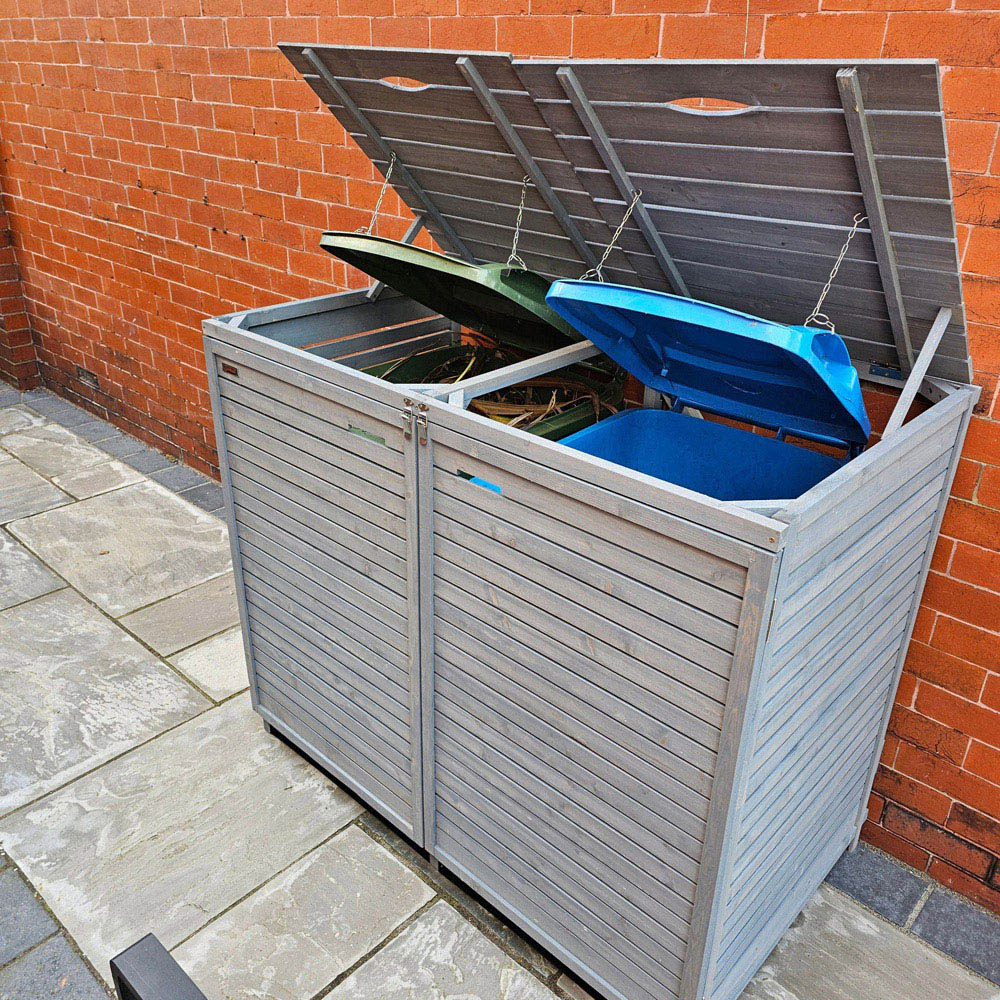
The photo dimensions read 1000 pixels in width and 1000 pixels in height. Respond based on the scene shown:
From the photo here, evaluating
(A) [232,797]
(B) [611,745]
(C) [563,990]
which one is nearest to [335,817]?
(A) [232,797]

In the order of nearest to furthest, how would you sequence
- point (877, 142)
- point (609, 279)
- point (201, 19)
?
point (877, 142) < point (609, 279) < point (201, 19)

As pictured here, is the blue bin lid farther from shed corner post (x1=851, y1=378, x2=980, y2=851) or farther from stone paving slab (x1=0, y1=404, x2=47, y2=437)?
stone paving slab (x1=0, y1=404, x2=47, y2=437)

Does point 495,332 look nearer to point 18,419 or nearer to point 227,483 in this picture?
point 227,483

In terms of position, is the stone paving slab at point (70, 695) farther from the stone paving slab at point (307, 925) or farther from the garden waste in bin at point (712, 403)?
the garden waste in bin at point (712, 403)

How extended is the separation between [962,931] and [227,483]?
7.56 ft

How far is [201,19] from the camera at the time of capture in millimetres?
3510

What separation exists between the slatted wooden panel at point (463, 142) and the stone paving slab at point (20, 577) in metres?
2.32

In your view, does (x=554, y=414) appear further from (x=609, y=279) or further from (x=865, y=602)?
(x=865, y=602)

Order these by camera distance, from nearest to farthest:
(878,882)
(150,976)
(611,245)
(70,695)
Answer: (150,976) → (611,245) → (878,882) → (70,695)

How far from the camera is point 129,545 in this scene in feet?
13.1

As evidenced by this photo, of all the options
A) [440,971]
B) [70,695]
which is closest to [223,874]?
[440,971]

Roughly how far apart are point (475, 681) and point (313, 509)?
640 millimetres

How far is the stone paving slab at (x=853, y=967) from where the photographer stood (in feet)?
6.97

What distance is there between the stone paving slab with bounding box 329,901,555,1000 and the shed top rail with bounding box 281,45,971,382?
165 centimetres
